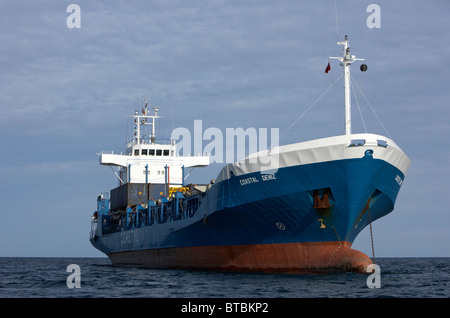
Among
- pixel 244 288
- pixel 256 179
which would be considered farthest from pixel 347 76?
pixel 244 288

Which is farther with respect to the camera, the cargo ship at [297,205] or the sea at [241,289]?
the cargo ship at [297,205]

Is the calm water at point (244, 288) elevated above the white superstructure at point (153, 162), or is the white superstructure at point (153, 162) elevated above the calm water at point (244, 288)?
the white superstructure at point (153, 162)

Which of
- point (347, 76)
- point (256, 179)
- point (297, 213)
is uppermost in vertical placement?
point (347, 76)

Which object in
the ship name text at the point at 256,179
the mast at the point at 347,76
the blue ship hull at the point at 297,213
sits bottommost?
the blue ship hull at the point at 297,213

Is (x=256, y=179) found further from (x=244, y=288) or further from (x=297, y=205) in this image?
(x=244, y=288)

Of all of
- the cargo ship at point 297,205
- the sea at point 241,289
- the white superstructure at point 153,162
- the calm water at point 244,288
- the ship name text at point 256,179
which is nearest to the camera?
the sea at point 241,289

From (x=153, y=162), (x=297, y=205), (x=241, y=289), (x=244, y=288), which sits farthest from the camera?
(x=153, y=162)

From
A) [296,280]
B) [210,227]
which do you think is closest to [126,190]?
[210,227]

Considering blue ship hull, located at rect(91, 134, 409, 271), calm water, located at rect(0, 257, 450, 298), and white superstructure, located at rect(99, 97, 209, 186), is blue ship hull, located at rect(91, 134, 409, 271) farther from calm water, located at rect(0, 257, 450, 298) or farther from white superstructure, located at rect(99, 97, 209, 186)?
white superstructure, located at rect(99, 97, 209, 186)

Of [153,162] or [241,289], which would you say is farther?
[153,162]

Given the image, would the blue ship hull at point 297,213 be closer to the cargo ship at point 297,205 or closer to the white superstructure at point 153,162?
the cargo ship at point 297,205

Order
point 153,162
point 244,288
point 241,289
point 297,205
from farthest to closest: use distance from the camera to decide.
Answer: point 153,162 < point 297,205 < point 244,288 < point 241,289

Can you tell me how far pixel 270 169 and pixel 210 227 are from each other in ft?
17.1

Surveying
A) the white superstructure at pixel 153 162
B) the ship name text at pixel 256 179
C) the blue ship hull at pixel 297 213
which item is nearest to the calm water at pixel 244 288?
the blue ship hull at pixel 297 213
